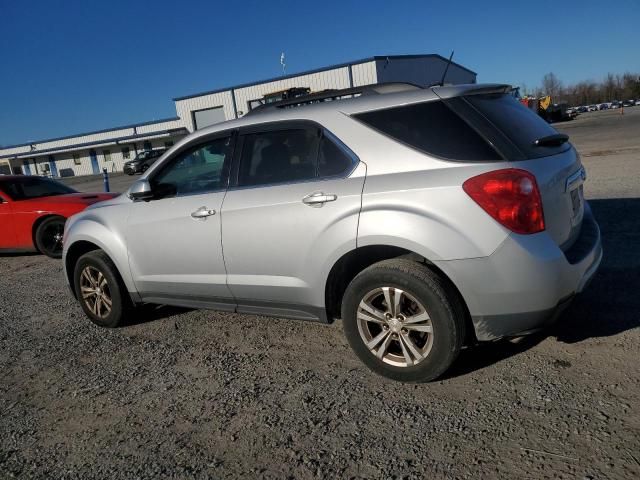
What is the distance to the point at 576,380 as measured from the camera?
297 cm

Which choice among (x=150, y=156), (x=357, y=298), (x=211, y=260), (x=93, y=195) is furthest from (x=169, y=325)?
(x=150, y=156)

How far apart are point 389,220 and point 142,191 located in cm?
218

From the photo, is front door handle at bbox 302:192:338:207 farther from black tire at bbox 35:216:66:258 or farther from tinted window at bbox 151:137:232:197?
black tire at bbox 35:216:66:258

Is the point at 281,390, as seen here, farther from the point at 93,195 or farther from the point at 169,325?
the point at 93,195

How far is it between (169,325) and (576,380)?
333 cm

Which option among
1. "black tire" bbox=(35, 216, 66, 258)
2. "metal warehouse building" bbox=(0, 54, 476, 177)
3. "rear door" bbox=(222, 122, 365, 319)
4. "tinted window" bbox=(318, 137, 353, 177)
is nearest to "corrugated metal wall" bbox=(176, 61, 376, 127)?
"metal warehouse building" bbox=(0, 54, 476, 177)

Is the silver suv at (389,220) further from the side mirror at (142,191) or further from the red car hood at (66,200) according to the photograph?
the red car hood at (66,200)

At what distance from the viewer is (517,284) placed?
2.76 m

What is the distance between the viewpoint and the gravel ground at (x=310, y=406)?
247 centimetres

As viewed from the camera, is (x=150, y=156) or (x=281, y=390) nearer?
(x=281, y=390)

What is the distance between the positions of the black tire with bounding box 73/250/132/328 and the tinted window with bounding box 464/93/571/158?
10.8 feet

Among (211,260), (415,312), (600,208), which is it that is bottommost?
(600,208)

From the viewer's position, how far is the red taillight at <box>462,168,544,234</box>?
275 centimetres

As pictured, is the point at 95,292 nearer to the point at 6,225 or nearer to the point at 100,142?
the point at 6,225
